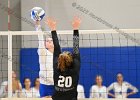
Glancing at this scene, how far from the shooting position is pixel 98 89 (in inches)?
361

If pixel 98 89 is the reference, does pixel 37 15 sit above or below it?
above

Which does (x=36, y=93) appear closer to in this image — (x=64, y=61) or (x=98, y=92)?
(x=98, y=92)

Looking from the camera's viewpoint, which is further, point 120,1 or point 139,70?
point 120,1

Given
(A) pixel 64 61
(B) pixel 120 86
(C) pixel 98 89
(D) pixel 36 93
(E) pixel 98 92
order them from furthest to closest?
(B) pixel 120 86 → (C) pixel 98 89 → (E) pixel 98 92 → (D) pixel 36 93 → (A) pixel 64 61

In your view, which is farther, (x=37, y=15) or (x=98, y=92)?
(x=98, y=92)

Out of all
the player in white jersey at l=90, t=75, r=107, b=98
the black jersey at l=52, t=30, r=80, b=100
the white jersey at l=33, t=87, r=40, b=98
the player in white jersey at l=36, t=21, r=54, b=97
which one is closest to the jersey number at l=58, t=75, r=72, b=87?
the black jersey at l=52, t=30, r=80, b=100

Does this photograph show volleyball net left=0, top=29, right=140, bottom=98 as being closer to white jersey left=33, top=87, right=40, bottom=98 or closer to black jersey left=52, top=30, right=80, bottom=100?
white jersey left=33, top=87, right=40, bottom=98

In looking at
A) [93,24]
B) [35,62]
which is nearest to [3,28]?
[35,62]

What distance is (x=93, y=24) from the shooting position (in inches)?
430

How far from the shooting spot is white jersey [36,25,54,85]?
5.94m

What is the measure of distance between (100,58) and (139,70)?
3.90 feet

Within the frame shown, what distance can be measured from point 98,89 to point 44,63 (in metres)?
3.45

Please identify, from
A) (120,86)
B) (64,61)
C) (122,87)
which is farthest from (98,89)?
(64,61)

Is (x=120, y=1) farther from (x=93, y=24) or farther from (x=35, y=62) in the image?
(x=35, y=62)
